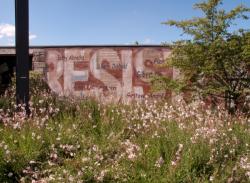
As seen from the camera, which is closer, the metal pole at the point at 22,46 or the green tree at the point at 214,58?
the metal pole at the point at 22,46

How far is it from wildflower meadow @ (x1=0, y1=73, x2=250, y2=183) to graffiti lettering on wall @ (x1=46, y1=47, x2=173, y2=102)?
41.6ft

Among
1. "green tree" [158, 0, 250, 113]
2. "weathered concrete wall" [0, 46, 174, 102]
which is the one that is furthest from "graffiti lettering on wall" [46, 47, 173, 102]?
"green tree" [158, 0, 250, 113]

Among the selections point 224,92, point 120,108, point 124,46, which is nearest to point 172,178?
point 120,108

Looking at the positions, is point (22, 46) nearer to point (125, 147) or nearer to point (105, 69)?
point (125, 147)

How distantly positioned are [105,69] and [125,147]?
14517mm

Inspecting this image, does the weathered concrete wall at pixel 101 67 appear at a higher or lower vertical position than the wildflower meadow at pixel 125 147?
higher

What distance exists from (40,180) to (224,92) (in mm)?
9844

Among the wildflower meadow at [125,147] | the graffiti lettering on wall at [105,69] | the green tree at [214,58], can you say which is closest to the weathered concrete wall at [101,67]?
the graffiti lettering on wall at [105,69]

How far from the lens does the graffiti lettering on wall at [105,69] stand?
1919 centimetres

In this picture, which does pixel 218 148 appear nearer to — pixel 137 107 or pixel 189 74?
pixel 137 107

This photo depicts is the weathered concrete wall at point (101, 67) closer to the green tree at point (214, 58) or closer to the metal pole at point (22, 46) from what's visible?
the green tree at point (214, 58)

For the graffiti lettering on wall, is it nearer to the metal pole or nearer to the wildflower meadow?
the metal pole

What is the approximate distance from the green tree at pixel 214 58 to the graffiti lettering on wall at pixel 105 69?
522cm

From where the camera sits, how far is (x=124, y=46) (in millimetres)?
19531
